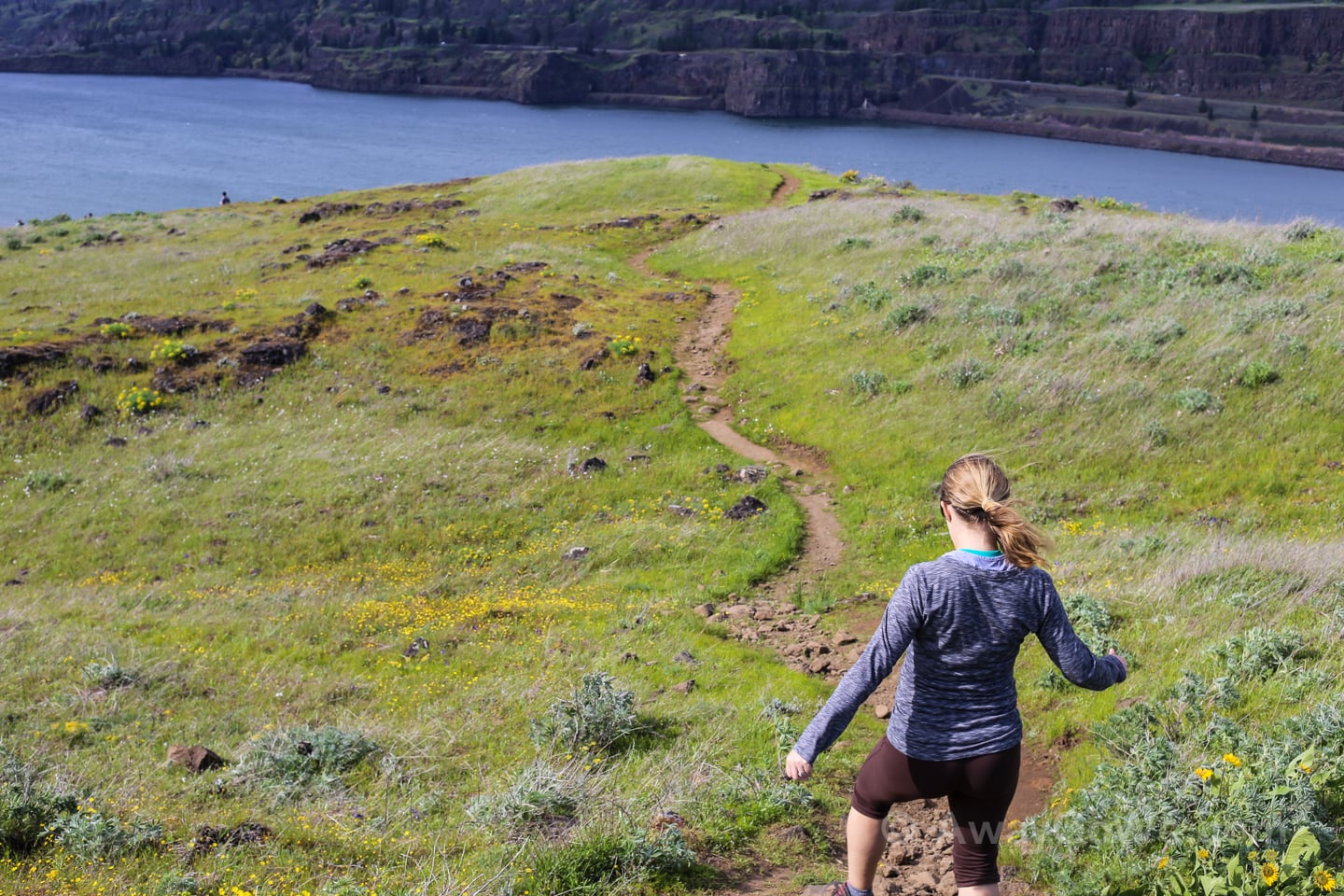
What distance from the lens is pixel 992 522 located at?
4.45 meters

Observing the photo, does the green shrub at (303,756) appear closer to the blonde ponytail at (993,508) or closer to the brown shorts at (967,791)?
the brown shorts at (967,791)

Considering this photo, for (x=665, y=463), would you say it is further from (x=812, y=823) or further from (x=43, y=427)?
(x=43, y=427)

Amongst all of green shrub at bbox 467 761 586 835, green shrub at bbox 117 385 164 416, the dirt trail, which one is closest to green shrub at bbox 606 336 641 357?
the dirt trail

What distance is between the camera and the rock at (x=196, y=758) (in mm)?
8391

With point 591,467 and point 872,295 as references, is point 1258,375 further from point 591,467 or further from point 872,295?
point 591,467

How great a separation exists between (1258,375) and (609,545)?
12361 mm

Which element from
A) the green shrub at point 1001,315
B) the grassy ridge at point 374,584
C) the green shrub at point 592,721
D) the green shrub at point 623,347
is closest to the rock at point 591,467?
the grassy ridge at point 374,584

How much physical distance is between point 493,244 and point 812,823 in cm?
4064

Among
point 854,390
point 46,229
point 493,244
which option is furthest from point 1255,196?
point 46,229

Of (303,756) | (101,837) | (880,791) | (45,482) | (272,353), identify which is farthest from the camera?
(272,353)

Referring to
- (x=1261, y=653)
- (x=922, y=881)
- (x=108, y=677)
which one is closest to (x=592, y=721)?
(x=922, y=881)

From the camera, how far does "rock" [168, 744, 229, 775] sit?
27.5 feet

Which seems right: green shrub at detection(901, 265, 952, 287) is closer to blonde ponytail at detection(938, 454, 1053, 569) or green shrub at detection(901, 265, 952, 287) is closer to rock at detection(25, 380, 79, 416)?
blonde ponytail at detection(938, 454, 1053, 569)

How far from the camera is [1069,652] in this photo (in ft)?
14.9
